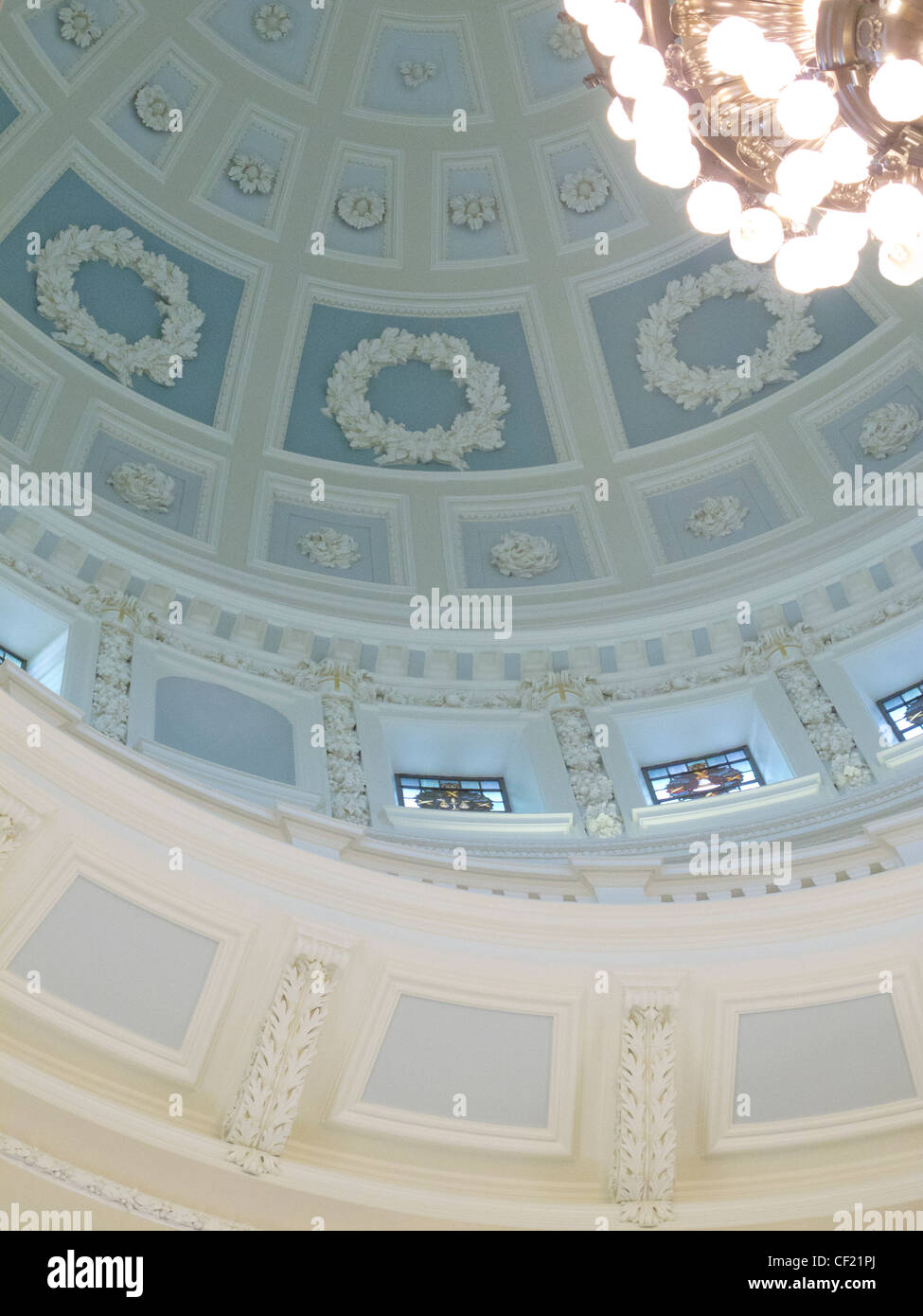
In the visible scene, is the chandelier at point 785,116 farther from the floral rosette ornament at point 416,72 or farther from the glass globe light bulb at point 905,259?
the floral rosette ornament at point 416,72

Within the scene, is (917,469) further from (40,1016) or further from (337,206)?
(40,1016)

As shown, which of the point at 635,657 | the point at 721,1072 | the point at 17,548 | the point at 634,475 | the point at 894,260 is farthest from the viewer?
the point at 634,475

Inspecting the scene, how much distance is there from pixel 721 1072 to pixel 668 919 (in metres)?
1.13

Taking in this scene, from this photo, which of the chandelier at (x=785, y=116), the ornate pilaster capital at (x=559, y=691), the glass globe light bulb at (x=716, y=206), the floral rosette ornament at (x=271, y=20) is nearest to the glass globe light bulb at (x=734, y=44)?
the chandelier at (x=785, y=116)

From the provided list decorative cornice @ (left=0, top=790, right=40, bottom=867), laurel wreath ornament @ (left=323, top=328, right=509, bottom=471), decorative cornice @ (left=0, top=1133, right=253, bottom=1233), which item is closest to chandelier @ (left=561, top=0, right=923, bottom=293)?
decorative cornice @ (left=0, top=790, right=40, bottom=867)

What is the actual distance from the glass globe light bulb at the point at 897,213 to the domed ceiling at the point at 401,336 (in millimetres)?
8208

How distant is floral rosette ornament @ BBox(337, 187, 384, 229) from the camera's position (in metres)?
20.1

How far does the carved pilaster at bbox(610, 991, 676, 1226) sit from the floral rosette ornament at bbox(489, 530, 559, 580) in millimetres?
8707

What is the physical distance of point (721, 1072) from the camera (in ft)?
35.6

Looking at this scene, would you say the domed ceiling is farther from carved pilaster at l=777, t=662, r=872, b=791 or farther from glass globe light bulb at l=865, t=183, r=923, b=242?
glass globe light bulb at l=865, t=183, r=923, b=242

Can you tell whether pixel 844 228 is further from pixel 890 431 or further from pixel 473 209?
pixel 473 209

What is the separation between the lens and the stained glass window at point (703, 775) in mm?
15273

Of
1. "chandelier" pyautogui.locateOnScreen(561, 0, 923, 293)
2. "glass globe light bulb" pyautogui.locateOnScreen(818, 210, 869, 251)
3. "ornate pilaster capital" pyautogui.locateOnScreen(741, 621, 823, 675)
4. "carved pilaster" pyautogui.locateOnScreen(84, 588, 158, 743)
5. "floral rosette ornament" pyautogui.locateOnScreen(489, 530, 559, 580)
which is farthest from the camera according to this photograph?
"floral rosette ornament" pyautogui.locateOnScreen(489, 530, 559, 580)
